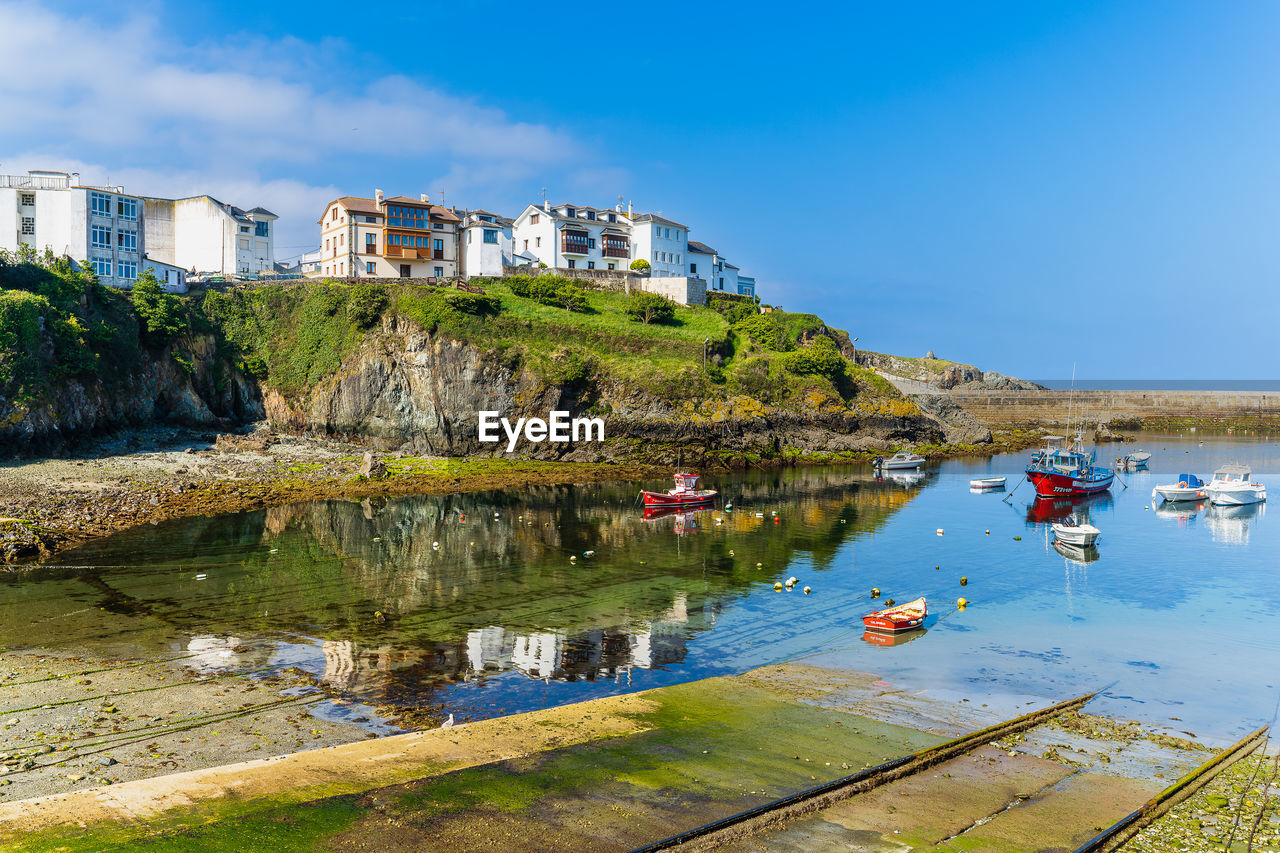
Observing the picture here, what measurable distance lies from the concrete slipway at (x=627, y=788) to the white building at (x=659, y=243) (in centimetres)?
7730

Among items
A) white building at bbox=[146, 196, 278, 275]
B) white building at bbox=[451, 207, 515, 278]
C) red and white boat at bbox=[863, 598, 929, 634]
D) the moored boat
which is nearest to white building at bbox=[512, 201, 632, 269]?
white building at bbox=[451, 207, 515, 278]

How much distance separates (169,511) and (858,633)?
35.6 meters

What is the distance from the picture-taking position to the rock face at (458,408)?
214ft

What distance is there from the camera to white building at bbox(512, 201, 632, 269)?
88625 millimetres

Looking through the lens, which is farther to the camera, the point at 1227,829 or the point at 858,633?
the point at 858,633

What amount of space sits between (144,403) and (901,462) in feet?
201

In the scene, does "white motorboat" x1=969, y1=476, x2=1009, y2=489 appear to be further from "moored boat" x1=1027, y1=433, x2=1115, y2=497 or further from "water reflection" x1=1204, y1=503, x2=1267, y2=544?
"water reflection" x1=1204, y1=503, x2=1267, y2=544

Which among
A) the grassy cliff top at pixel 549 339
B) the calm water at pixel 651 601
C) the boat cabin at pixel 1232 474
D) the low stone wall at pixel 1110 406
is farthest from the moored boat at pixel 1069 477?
the low stone wall at pixel 1110 406

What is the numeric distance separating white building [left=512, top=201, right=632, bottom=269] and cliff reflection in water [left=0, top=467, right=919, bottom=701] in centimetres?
4475

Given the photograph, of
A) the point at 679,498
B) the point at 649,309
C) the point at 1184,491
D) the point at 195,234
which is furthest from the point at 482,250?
the point at 1184,491

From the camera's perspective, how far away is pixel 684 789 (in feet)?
46.6

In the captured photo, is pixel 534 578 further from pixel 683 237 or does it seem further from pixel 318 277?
pixel 683 237

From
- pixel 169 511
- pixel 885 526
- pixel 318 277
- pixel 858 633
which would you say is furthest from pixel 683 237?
pixel 858 633

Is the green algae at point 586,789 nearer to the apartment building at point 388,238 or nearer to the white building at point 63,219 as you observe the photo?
the white building at point 63,219
